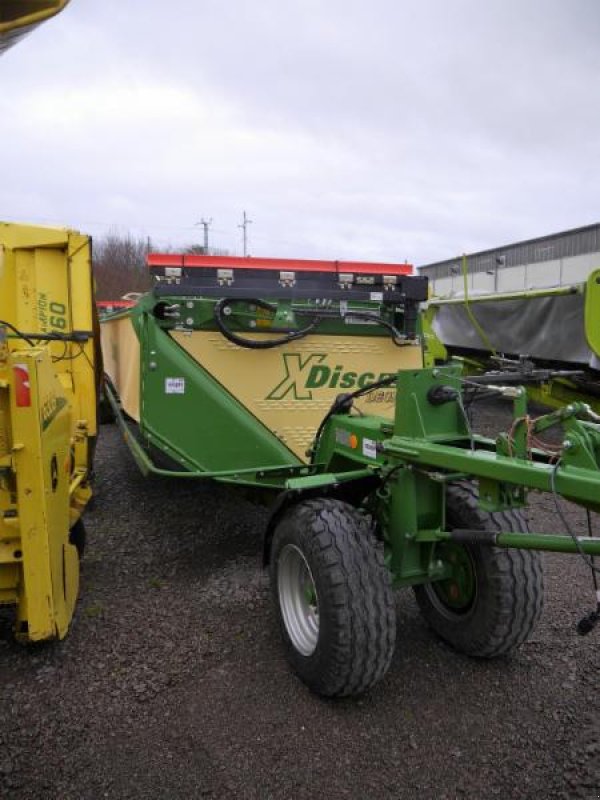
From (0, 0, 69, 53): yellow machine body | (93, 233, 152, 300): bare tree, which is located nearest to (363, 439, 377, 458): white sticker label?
(0, 0, 69, 53): yellow machine body

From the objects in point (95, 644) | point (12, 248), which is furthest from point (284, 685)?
point (12, 248)

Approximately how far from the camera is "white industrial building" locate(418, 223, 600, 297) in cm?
2078

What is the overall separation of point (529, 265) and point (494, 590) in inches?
922

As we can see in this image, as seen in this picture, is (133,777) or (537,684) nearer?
(133,777)

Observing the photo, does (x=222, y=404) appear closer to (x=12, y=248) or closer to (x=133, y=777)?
(x=12, y=248)

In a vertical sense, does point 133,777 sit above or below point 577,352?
below

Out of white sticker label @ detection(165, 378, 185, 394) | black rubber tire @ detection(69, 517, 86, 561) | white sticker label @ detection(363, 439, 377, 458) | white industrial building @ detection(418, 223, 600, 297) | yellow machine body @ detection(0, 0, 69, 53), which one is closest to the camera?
yellow machine body @ detection(0, 0, 69, 53)

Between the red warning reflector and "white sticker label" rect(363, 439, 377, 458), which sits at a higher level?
the red warning reflector

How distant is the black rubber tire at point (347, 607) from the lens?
255 cm

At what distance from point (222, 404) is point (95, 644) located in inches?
69.7

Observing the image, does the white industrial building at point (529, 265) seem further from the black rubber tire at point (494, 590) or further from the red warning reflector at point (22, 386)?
the red warning reflector at point (22, 386)

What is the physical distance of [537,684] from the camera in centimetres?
288

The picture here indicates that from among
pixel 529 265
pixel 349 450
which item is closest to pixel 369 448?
pixel 349 450

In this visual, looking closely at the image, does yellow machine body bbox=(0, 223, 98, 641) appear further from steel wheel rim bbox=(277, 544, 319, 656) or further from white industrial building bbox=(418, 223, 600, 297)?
white industrial building bbox=(418, 223, 600, 297)
